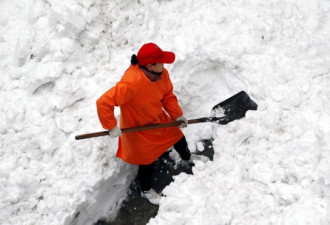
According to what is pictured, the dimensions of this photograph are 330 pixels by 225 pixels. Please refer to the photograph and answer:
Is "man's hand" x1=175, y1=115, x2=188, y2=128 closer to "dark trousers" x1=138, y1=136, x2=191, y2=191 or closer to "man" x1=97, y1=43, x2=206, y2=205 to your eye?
"man" x1=97, y1=43, x2=206, y2=205

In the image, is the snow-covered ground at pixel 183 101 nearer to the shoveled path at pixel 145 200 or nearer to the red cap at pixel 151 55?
the shoveled path at pixel 145 200

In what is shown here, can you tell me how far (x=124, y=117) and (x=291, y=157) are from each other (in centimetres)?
172

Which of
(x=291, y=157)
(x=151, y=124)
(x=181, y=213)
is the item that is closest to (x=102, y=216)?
(x=181, y=213)

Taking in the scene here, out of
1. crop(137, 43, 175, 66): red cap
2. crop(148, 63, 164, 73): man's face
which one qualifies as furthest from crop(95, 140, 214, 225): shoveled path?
crop(137, 43, 175, 66): red cap

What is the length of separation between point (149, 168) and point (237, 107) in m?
1.25

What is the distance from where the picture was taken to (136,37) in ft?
14.0

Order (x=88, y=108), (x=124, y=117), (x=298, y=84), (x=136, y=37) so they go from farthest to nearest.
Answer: (x=136, y=37), (x=88, y=108), (x=298, y=84), (x=124, y=117)

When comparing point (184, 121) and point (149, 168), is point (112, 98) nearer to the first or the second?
point (184, 121)

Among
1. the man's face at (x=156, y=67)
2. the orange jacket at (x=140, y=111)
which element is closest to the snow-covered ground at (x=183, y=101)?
the orange jacket at (x=140, y=111)

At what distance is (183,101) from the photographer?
404 centimetres

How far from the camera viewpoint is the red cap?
9.05 ft

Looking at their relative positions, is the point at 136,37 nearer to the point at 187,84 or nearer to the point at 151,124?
the point at 187,84

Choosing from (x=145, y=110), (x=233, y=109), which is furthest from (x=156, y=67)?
(x=233, y=109)

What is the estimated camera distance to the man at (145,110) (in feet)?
9.24
